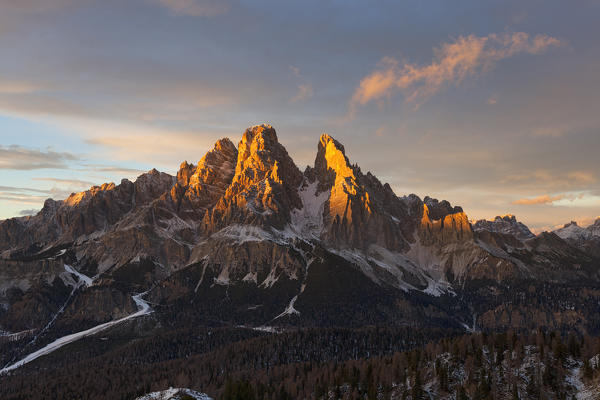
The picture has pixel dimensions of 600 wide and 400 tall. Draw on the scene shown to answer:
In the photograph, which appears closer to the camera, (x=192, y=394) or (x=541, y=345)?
(x=192, y=394)

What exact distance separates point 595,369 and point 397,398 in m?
61.1

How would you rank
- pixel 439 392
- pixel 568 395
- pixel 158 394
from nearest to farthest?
1. pixel 568 395
2. pixel 158 394
3. pixel 439 392

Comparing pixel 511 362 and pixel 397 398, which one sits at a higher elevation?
pixel 511 362

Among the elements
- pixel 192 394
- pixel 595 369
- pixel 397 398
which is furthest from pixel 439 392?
pixel 192 394

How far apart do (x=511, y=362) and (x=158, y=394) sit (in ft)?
366

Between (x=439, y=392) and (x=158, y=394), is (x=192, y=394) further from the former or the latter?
(x=439, y=392)

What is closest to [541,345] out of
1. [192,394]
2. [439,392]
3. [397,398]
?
[439,392]

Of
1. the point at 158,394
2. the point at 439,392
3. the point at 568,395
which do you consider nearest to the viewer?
the point at 568,395

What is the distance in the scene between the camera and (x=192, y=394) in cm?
17575

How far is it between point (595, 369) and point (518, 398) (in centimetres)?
2371

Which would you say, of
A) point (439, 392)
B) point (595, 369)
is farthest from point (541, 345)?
point (439, 392)

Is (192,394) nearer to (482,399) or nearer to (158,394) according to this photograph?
(158,394)

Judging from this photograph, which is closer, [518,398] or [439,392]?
[518,398]

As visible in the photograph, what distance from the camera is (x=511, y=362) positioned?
19462cm
